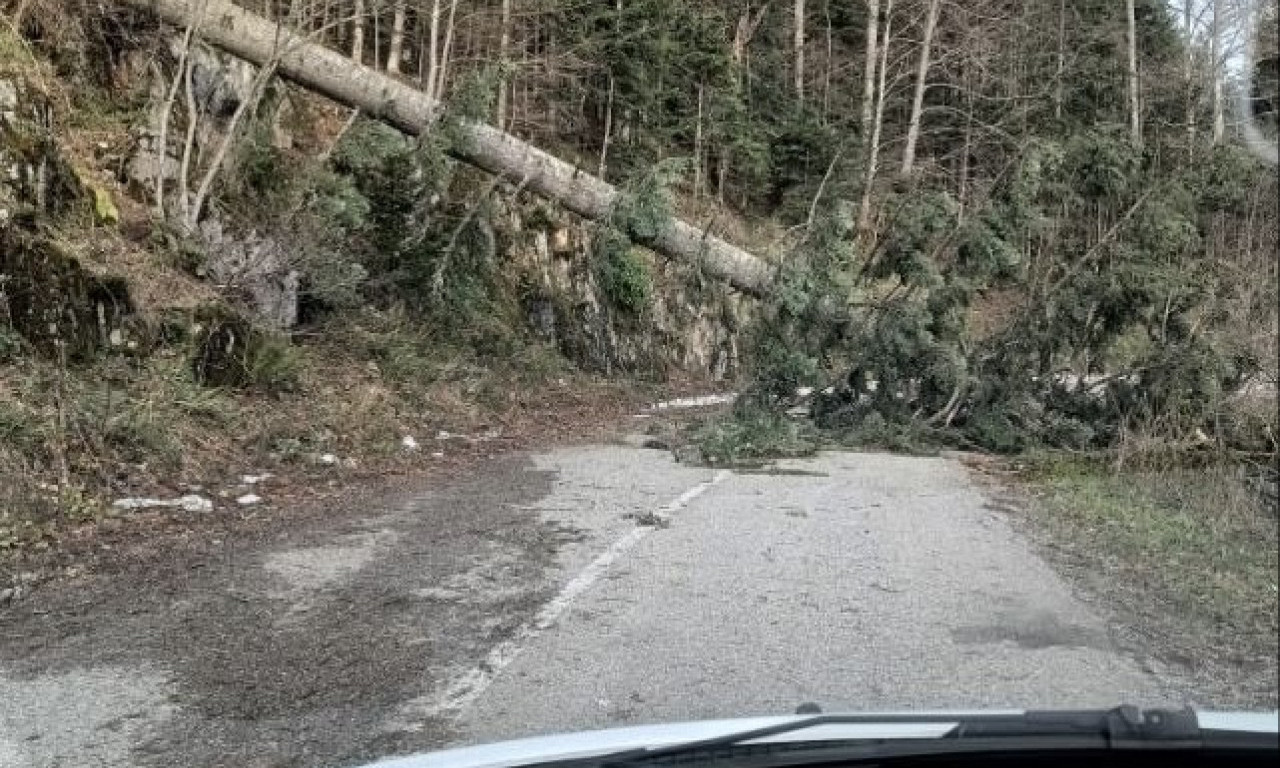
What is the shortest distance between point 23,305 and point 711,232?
909cm

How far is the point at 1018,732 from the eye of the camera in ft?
8.46

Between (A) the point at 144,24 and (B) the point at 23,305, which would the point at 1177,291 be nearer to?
(B) the point at 23,305

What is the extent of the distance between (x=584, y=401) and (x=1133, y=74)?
1501 centimetres

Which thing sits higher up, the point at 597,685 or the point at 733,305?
the point at 733,305

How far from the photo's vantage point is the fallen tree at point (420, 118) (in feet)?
48.4

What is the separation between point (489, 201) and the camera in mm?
16969

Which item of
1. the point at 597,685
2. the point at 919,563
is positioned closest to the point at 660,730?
the point at 597,685

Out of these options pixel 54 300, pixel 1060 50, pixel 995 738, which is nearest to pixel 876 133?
pixel 54 300

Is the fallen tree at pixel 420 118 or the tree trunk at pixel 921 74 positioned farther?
the tree trunk at pixel 921 74

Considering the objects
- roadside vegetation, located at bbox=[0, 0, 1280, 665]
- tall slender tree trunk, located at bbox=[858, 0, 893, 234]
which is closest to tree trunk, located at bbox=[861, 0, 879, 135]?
tall slender tree trunk, located at bbox=[858, 0, 893, 234]

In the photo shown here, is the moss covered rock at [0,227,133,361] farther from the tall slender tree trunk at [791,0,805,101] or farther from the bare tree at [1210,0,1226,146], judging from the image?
the tall slender tree trunk at [791,0,805,101]

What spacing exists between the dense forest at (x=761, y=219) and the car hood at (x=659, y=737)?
1003 mm

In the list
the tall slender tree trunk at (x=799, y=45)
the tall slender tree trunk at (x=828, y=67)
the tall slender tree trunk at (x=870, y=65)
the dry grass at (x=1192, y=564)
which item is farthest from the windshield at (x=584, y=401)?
the tall slender tree trunk at (x=799, y=45)

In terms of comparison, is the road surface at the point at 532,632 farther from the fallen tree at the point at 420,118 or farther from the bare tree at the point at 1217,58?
the fallen tree at the point at 420,118
